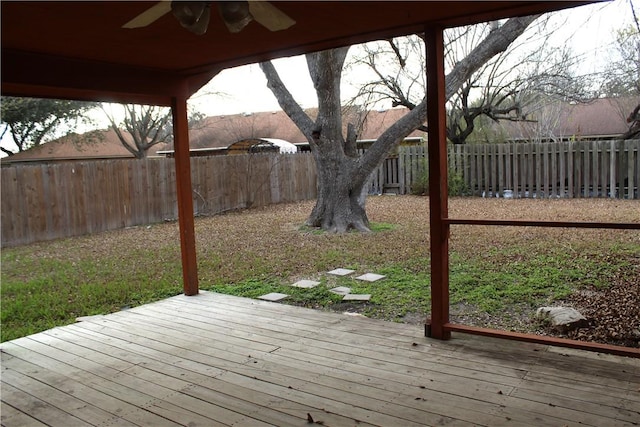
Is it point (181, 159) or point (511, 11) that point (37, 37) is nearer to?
point (181, 159)

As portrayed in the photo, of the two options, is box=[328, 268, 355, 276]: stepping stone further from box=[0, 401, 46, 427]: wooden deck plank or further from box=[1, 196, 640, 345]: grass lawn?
box=[0, 401, 46, 427]: wooden deck plank

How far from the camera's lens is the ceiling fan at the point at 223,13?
2236 mm

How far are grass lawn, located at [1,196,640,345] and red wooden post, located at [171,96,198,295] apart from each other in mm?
565

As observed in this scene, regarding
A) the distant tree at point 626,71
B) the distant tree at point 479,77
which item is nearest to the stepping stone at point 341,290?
the distant tree at point 479,77

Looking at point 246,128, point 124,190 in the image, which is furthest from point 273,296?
point 246,128

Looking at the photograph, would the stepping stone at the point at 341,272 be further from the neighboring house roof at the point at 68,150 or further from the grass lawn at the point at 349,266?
the neighboring house roof at the point at 68,150

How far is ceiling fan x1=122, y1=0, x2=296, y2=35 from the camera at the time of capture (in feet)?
7.34

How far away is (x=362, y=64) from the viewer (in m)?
12.8

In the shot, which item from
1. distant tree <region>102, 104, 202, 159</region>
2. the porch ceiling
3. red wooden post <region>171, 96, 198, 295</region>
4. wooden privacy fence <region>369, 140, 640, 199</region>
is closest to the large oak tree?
wooden privacy fence <region>369, 140, 640, 199</region>

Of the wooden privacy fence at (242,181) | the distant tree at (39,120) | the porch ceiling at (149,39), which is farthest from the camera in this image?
the distant tree at (39,120)

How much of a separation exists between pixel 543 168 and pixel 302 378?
10137 mm

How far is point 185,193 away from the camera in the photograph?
5.10 metres

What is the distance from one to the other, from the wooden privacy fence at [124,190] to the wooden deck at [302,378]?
4951 millimetres

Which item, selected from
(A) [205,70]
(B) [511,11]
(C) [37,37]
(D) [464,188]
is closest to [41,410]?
(C) [37,37]
